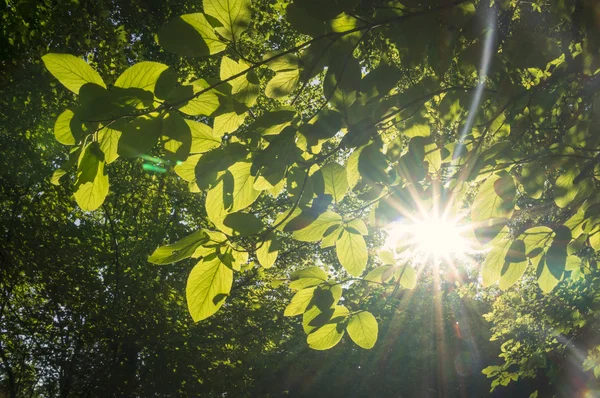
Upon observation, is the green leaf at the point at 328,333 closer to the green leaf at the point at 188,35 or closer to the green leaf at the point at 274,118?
the green leaf at the point at 274,118

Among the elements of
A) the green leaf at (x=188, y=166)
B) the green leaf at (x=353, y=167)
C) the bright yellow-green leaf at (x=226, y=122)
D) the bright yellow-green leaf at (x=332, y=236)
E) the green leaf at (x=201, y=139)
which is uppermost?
the bright yellow-green leaf at (x=226, y=122)

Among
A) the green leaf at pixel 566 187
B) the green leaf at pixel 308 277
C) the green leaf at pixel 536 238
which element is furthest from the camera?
the green leaf at pixel 566 187

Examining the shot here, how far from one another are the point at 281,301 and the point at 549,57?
8596mm

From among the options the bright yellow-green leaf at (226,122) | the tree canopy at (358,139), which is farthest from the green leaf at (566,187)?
the bright yellow-green leaf at (226,122)

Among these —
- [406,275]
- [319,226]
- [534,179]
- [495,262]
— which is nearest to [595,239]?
[534,179]

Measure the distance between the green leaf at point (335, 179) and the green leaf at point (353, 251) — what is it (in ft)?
0.34

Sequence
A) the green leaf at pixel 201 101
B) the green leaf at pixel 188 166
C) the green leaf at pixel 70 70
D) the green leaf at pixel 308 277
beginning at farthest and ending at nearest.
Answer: the green leaf at pixel 308 277 < the green leaf at pixel 188 166 < the green leaf at pixel 201 101 < the green leaf at pixel 70 70

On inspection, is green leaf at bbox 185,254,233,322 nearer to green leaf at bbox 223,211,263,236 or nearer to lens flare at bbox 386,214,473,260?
green leaf at bbox 223,211,263,236

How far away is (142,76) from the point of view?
66 cm

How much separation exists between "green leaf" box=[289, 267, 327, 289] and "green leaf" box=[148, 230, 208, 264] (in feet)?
0.83

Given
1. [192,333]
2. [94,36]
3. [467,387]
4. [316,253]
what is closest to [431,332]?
[467,387]

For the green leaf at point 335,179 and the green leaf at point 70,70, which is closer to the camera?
the green leaf at point 70,70

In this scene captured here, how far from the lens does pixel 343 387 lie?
41.7 ft

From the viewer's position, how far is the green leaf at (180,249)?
81 cm
